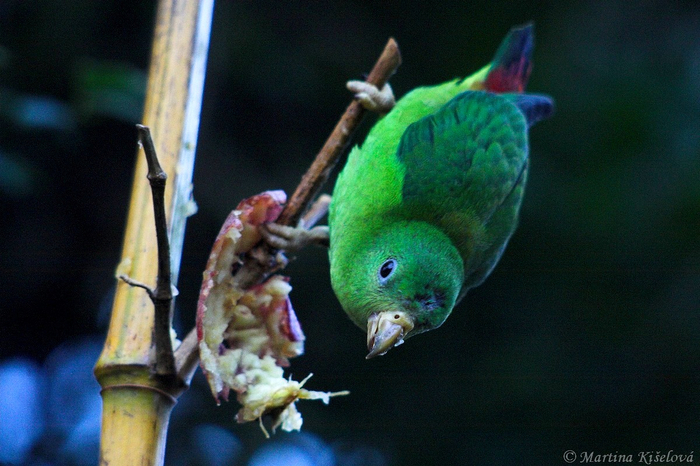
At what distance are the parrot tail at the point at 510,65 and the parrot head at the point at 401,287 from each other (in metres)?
1.18

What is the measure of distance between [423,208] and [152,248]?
1.00 m

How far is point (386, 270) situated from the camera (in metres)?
2.04

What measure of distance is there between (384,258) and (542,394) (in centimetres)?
230

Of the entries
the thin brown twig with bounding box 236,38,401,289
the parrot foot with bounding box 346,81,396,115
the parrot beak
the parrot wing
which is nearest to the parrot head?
the parrot beak

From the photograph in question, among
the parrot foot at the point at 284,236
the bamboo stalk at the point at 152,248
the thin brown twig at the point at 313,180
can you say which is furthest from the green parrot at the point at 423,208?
the bamboo stalk at the point at 152,248

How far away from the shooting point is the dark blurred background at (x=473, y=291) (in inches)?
139

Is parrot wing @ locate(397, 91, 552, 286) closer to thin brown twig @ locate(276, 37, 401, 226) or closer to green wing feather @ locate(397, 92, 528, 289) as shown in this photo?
green wing feather @ locate(397, 92, 528, 289)

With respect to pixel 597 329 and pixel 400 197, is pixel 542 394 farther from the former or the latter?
pixel 400 197

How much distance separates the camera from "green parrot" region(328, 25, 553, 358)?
78.5 inches

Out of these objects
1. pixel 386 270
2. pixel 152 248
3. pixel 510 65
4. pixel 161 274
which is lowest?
pixel 161 274

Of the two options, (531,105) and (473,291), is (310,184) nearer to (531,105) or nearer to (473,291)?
(531,105)

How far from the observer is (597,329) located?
4141 millimetres

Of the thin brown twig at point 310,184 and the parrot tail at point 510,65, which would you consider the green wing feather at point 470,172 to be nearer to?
the thin brown twig at point 310,184

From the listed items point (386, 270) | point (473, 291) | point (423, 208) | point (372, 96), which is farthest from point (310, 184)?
point (473, 291)
